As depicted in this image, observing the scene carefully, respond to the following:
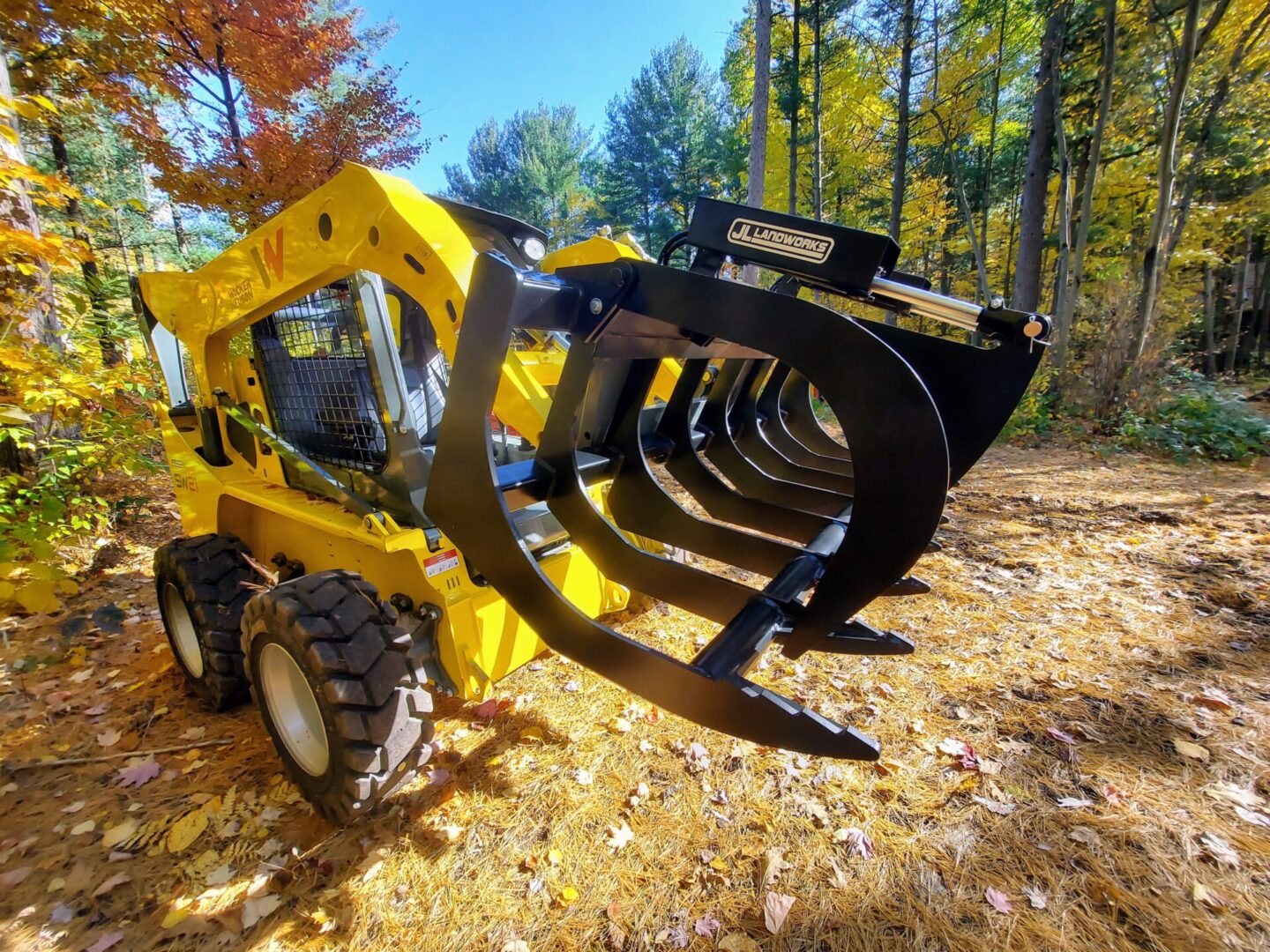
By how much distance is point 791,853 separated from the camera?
1.91 metres

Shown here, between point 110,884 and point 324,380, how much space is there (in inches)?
82.5

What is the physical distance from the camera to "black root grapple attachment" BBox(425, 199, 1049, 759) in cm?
113

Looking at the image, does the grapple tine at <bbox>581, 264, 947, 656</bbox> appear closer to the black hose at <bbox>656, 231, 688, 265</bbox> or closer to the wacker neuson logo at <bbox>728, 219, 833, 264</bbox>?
the wacker neuson logo at <bbox>728, 219, 833, 264</bbox>

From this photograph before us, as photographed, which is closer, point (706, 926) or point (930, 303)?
point (930, 303)

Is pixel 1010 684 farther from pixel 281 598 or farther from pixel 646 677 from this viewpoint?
pixel 281 598

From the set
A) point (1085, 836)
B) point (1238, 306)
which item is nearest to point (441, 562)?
point (1085, 836)

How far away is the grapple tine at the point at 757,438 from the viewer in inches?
111

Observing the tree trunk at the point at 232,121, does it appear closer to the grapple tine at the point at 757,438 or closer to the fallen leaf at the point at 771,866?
the grapple tine at the point at 757,438

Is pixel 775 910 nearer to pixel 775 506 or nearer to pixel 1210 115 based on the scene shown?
pixel 775 506

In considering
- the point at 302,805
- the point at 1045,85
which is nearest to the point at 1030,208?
the point at 1045,85

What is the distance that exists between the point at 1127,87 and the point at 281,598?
16026 mm

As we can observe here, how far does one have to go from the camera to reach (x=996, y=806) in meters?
2.04

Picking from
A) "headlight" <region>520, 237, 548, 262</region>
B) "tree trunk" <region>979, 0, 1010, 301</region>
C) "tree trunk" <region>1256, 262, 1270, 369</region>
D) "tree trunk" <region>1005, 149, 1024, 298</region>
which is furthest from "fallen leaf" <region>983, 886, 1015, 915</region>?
"tree trunk" <region>1256, 262, 1270, 369</region>

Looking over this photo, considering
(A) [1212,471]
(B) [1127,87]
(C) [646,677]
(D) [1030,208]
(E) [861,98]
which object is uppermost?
(E) [861,98]
